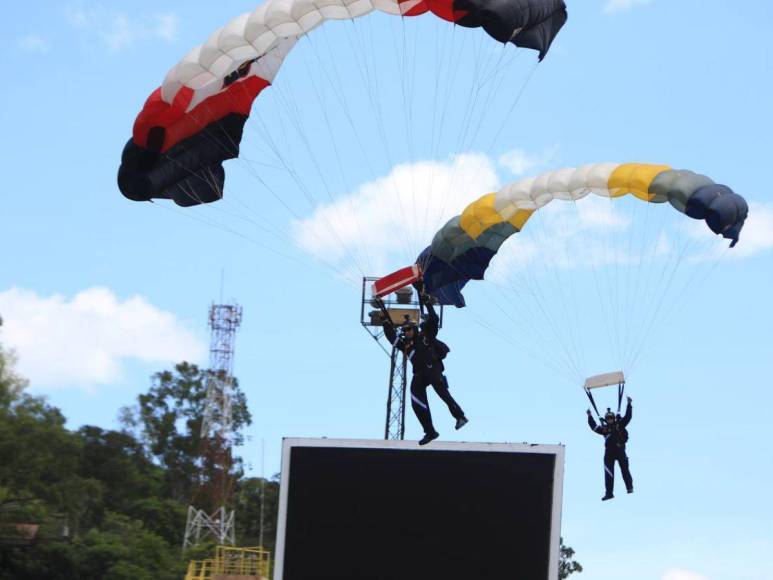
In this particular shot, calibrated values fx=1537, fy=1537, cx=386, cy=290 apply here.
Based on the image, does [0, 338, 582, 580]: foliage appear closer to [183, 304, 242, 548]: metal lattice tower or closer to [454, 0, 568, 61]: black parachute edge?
[183, 304, 242, 548]: metal lattice tower

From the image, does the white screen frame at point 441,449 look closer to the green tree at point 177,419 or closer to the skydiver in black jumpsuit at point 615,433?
the skydiver in black jumpsuit at point 615,433

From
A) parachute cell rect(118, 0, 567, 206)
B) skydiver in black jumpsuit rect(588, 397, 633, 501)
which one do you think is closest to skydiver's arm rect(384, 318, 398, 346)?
skydiver in black jumpsuit rect(588, 397, 633, 501)

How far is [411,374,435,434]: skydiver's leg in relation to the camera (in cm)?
1806

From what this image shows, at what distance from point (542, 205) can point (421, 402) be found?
385 cm

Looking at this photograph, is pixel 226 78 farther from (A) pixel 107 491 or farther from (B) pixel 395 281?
(A) pixel 107 491

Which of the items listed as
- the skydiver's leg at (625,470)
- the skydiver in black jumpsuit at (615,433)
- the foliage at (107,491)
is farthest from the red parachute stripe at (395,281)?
the foliage at (107,491)

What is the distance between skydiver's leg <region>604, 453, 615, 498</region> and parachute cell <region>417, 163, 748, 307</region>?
3159 millimetres

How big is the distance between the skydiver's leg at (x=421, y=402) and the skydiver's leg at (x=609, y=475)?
8.23 feet

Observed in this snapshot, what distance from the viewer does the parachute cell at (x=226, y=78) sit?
59.3 feet

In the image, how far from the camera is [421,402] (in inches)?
719

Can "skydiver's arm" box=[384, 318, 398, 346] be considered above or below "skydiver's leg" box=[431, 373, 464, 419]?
above

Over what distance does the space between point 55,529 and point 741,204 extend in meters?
22.8

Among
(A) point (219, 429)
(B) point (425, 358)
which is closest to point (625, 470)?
(B) point (425, 358)

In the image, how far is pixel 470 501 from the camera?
2100 centimetres
